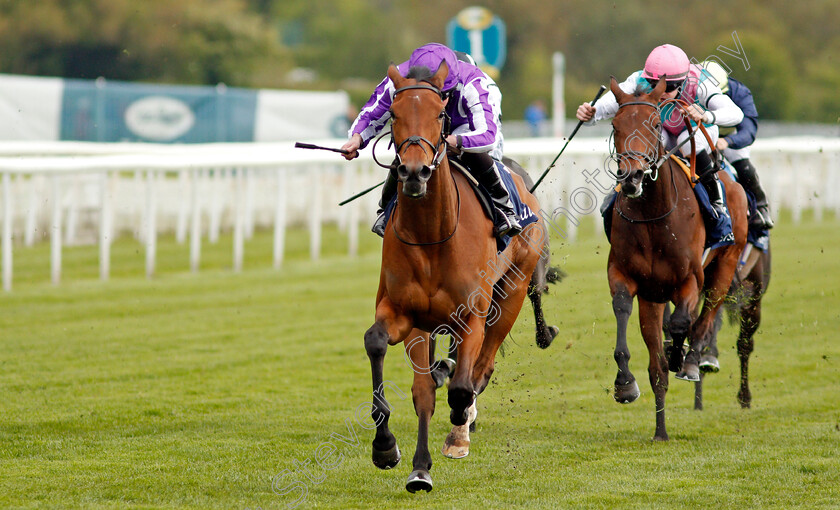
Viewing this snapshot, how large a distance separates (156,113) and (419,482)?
17.0 meters

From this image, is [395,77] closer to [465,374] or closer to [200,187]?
[465,374]

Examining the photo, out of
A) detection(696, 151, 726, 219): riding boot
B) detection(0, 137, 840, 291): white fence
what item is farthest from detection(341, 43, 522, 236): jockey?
detection(0, 137, 840, 291): white fence

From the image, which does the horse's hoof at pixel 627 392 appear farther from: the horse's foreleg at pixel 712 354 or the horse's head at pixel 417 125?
the horse's head at pixel 417 125

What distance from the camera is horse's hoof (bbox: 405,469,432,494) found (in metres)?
4.60

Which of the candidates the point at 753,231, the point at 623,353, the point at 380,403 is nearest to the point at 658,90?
the point at 623,353

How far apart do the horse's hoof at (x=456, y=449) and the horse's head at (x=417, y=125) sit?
139 cm

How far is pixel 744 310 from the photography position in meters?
7.61

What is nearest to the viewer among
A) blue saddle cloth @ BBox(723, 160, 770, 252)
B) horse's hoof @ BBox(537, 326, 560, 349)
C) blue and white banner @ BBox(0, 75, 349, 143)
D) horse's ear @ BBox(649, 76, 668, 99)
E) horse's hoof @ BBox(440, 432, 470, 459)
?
horse's hoof @ BBox(440, 432, 470, 459)

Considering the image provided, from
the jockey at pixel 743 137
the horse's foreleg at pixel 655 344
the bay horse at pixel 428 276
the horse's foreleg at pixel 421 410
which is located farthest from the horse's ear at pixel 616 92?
the horse's foreleg at pixel 421 410

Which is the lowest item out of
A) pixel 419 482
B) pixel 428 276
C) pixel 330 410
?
pixel 330 410

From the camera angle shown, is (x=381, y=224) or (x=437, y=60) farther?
(x=381, y=224)

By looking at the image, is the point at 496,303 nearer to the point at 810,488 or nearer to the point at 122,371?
the point at 810,488

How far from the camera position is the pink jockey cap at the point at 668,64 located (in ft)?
19.8

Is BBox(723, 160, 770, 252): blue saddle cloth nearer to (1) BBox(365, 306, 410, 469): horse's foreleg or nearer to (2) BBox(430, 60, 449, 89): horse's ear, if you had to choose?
(2) BBox(430, 60, 449, 89): horse's ear
